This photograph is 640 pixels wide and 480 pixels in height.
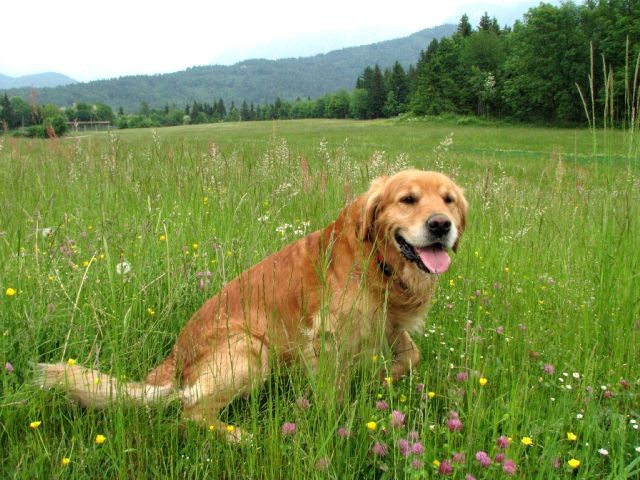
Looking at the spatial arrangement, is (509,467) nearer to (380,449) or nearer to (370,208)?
(380,449)

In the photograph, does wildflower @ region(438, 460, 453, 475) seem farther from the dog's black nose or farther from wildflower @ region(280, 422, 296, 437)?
the dog's black nose

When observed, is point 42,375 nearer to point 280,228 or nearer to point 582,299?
point 280,228

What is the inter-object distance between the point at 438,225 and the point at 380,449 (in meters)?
1.22

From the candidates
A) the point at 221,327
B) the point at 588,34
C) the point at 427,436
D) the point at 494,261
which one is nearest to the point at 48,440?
the point at 221,327

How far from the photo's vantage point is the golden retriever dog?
7.11 ft

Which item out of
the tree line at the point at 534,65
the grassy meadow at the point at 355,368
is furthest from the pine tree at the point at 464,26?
the grassy meadow at the point at 355,368

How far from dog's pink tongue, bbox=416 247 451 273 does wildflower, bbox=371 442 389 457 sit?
103 centimetres

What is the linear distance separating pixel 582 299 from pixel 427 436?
4.71 ft

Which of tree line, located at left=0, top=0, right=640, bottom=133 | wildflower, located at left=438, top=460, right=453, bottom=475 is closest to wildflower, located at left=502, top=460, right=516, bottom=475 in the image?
wildflower, located at left=438, top=460, right=453, bottom=475

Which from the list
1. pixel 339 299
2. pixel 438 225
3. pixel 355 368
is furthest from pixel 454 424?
pixel 438 225

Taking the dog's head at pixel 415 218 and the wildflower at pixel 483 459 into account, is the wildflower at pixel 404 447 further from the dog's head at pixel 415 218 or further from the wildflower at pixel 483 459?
the dog's head at pixel 415 218

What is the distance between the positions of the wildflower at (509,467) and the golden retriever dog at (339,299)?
70 centimetres

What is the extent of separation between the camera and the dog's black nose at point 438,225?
8.29 ft

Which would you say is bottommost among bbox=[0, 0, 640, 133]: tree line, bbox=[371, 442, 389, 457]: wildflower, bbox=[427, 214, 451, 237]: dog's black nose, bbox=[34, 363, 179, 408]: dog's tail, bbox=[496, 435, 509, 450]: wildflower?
bbox=[371, 442, 389, 457]: wildflower
